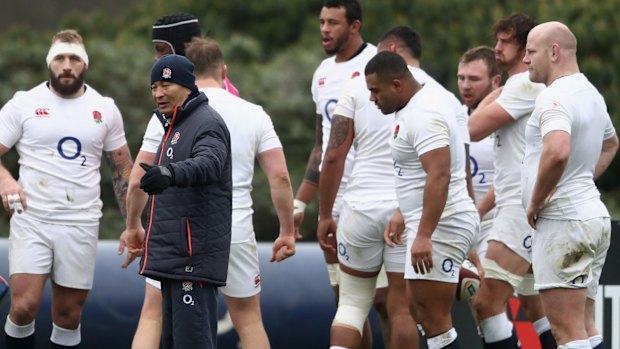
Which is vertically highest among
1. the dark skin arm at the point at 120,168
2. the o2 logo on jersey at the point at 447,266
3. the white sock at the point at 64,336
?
the dark skin arm at the point at 120,168

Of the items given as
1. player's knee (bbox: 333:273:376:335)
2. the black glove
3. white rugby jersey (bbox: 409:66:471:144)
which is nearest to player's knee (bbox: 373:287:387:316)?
player's knee (bbox: 333:273:376:335)

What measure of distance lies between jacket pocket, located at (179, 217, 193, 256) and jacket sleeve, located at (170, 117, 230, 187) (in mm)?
260

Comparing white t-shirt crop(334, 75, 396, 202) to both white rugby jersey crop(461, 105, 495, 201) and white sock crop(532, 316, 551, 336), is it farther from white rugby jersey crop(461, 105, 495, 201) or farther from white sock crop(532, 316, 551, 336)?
white sock crop(532, 316, 551, 336)

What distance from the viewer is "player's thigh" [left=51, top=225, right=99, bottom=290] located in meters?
8.65

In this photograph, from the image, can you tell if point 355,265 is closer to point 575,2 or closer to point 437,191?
point 437,191

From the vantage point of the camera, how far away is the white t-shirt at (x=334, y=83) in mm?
9078

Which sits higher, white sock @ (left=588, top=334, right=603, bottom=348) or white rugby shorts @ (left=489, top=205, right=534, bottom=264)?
white rugby shorts @ (left=489, top=205, right=534, bottom=264)

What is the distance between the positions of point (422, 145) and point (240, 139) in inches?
43.0

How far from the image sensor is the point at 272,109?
17.5 meters

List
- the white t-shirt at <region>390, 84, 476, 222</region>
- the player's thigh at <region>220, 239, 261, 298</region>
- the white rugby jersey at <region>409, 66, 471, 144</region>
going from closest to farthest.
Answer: the white t-shirt at <region>390, 84, 476, 222</region> → the player's thigh at <region>220, 239, 261, 298</region> → the white rugby jersey at <region>409, 66, 471, 144</region>

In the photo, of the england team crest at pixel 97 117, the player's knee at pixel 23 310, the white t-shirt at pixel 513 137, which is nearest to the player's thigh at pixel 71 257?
the player's knee at pixel 23 310

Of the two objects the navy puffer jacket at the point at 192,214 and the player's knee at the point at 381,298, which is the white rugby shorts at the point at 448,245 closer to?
the player's knee at the point at 381,298

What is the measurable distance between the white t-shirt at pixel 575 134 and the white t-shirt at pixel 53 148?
3043 millimetres

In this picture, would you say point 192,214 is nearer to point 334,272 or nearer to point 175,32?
point 175,32
